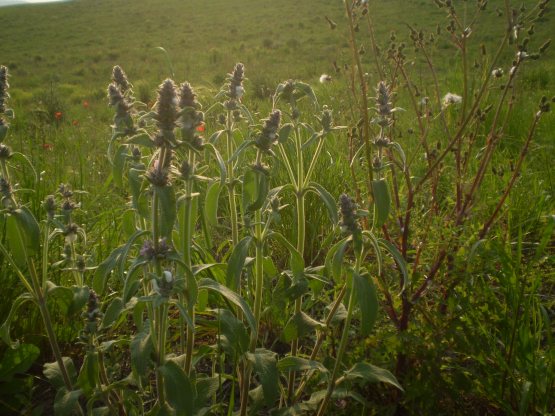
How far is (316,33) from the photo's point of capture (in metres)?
16.2

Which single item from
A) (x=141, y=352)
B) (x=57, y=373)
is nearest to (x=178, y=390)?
(x=141, y=352)

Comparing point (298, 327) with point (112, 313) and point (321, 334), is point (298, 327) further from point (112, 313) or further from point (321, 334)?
point (112, 313)

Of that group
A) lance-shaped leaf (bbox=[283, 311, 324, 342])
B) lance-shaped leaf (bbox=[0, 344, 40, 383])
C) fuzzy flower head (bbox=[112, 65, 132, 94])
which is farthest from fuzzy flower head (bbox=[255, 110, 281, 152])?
lance-shaped leaf (bbox=[0, 344, 40, 383])

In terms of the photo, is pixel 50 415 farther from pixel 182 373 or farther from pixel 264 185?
pixel 264 185

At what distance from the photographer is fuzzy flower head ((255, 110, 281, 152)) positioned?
1.19m

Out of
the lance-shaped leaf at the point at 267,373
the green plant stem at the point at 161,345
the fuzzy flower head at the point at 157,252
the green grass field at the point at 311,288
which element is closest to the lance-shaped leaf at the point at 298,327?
the green grass field at the point at 311,288

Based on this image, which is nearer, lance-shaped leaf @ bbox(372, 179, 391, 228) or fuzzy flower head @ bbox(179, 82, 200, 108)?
fuzzy flower head @ bbox(179, 82, 200, 108)

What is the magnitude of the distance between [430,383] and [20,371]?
1.24m

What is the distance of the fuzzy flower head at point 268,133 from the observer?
1.19 meters

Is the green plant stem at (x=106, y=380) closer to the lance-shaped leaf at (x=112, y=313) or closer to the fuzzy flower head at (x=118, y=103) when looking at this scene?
the lance-shaped leaf at (x=112, y=313)

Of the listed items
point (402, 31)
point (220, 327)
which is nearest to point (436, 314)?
point (220, 327)

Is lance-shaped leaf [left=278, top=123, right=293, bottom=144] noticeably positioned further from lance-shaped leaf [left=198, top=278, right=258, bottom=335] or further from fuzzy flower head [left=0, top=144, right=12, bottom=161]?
fuzzy flower head [left=0, top=144, right=12, bottom=161]

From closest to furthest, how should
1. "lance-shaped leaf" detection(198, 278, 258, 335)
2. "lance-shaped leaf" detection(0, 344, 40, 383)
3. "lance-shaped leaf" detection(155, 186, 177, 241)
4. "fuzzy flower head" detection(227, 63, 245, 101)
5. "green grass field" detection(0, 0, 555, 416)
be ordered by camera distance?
"lance-shaped leaf" detection(155, 186, 177, 241) < "lance-shaped leaf" detection(198, 278, 258, 335) < "green grass field" detection(0, 0, 555, 416) < "fuzzy flower head" detection(227, 63, 245, 101) < "lance-shaped leaf" detection(0, 344, 40, 383)

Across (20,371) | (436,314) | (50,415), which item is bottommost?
(50,415)
